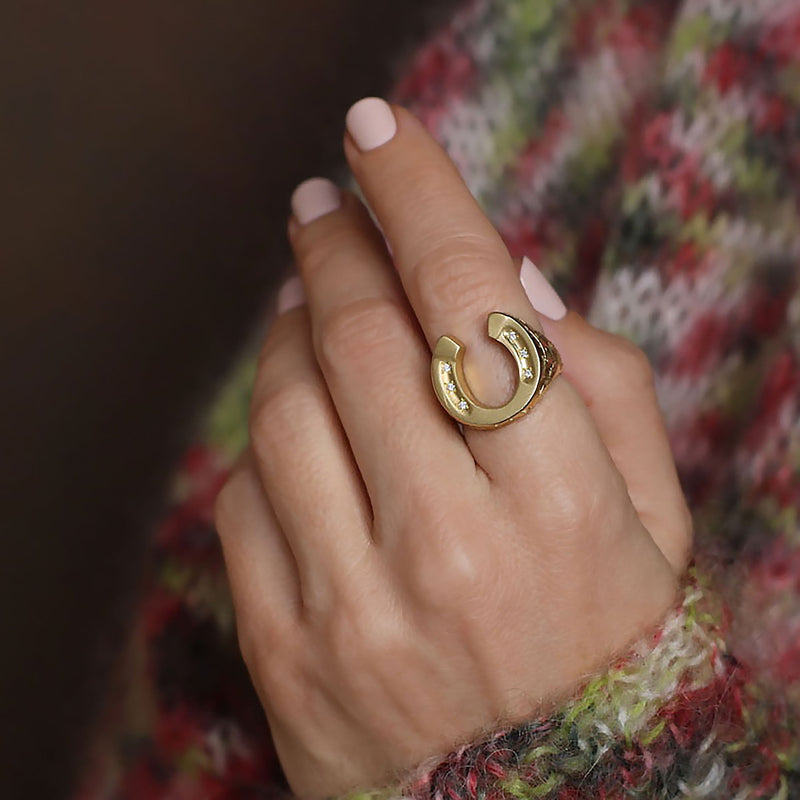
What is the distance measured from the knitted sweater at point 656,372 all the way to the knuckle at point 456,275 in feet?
0.72

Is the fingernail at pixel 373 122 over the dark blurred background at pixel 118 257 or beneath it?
beneath

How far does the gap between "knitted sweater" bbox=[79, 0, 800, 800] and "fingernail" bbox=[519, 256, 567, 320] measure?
0.48 feet

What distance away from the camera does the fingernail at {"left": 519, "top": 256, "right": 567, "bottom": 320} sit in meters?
0.59

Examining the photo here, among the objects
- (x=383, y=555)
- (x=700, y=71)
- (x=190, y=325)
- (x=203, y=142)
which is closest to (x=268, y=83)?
(x=203, y=142)

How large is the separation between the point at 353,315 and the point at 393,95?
38 centimetres

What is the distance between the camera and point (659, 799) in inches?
20.0

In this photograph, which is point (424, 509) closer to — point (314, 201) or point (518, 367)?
point (518, 367)

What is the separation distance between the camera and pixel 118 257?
839mm

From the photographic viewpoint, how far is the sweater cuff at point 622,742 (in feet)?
1.65

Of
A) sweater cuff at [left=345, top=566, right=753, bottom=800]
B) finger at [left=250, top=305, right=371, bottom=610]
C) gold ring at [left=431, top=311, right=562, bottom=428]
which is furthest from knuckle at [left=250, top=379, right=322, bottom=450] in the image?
sweater cuff at [left=345, top=566, right=753, bottom=800]

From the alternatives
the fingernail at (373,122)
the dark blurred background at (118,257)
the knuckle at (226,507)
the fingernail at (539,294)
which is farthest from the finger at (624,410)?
the dark blurred background at (118,257)

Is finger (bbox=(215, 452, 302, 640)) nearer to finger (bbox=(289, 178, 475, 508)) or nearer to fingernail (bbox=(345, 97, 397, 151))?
finger (bbox=(289, 178, 475, 508))

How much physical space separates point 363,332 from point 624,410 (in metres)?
0.18

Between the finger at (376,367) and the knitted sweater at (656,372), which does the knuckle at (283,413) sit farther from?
the knitted sweater at (656,372)
